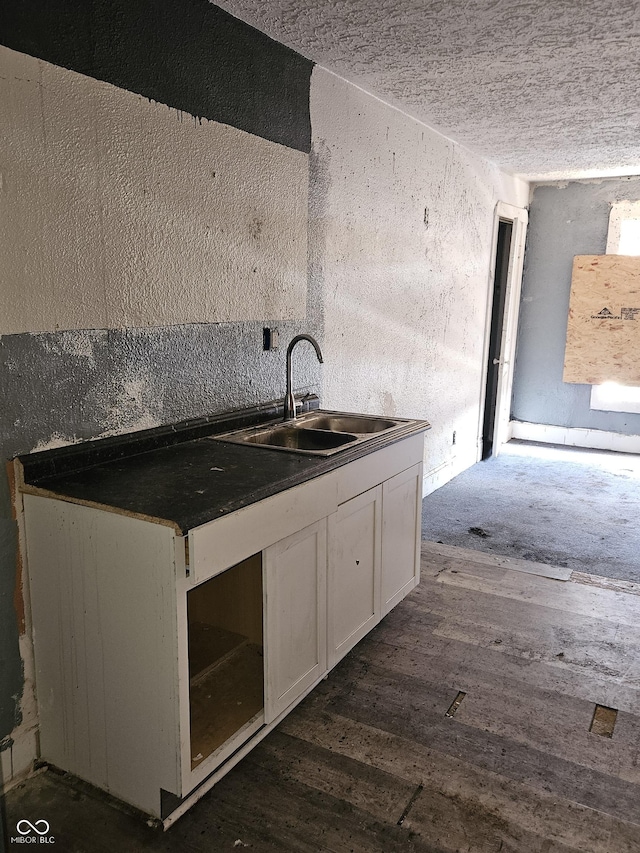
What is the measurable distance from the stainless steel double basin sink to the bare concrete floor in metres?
1.29

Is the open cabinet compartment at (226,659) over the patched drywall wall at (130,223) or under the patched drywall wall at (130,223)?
under

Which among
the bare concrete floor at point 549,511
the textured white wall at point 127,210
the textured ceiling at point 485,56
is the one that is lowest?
the bare concrete floor at point 549,511

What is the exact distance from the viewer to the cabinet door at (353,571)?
7.70ft

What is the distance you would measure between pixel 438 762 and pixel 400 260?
281cm

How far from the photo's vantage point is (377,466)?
2.57 metres

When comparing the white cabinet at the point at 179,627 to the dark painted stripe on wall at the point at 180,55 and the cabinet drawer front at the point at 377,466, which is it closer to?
the cabinet drawer front at the point at 377,466

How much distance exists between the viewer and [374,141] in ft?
11.6

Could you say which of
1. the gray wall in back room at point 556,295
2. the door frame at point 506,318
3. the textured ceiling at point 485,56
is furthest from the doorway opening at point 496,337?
the textured ceiling at point 485,56

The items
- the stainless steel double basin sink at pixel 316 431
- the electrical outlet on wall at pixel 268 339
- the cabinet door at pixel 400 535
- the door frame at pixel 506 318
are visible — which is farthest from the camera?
the door frame at pixel 506 318

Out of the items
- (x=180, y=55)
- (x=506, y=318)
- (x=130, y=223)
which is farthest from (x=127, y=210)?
(x=506, y=318)

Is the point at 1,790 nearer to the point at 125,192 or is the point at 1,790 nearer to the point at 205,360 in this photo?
the point at 205,360

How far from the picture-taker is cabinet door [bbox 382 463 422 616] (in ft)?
8.94

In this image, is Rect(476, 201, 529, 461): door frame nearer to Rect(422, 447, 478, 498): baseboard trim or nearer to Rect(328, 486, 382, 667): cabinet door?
Rect(422, 447, 478, 498): baseboard trim

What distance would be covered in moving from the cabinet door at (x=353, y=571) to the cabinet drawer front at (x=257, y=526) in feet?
0.43
